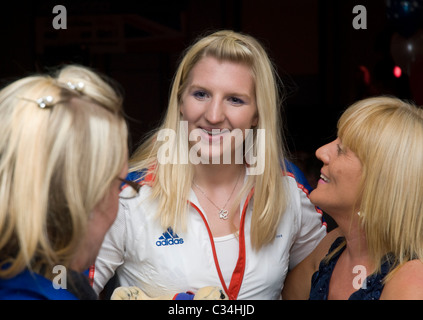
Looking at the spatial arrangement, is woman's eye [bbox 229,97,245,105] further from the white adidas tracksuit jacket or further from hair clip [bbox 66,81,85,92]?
hair clip [bbox 66,81,85,92]

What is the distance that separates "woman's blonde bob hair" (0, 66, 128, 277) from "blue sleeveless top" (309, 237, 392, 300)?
0.80 m

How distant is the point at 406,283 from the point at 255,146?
73 cm

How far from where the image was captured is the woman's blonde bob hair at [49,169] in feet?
3.52

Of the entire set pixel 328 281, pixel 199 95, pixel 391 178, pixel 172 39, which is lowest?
pixel 328 281

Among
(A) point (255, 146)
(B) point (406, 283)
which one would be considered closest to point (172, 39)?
(A) point (255, 146)

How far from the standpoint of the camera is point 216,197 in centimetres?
197

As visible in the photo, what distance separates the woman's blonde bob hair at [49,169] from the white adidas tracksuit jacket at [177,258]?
0.65m

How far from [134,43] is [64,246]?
5.00m

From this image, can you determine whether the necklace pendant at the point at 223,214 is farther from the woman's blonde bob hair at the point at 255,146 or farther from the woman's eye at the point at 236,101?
the woman's eye at the point at 236,101

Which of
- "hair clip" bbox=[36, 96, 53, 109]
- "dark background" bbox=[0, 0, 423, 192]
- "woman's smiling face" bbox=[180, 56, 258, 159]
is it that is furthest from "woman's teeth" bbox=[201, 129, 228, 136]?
"dark background" bbox=[0, 0, 423, 192]

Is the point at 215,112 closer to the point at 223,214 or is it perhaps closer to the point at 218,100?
the point at 218,100

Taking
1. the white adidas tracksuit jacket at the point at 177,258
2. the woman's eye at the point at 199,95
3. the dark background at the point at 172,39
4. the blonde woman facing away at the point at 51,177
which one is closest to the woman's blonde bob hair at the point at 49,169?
the blonde woman facing away at the point at 51,177

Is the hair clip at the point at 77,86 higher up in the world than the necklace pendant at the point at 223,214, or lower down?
higher up
